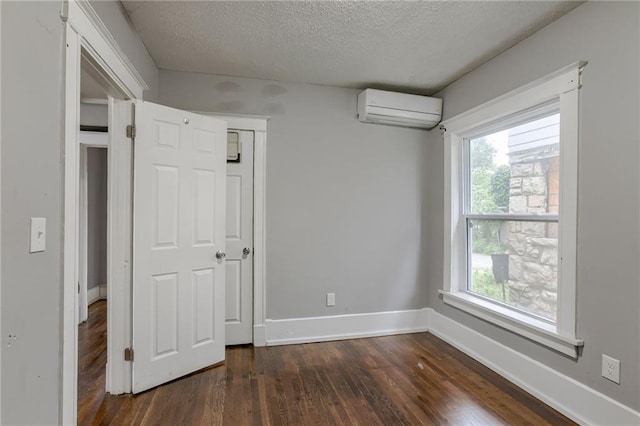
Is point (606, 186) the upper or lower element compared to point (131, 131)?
lower

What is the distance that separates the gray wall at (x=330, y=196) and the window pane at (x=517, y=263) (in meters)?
0.67

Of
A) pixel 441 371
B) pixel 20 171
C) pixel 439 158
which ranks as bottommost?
pixel 441 371

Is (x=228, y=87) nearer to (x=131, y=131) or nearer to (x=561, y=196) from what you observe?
(x=131, y=131)

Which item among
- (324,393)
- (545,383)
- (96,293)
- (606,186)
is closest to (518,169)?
(606,186)

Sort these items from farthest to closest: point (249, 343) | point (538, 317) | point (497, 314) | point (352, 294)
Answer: point (352, 294)
point (249, 343)
point (497, 314)
point (538, 317)

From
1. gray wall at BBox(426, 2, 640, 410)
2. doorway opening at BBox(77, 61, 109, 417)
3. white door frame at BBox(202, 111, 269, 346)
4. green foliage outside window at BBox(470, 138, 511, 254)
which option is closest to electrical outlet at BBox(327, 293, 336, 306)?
white door frame at BBox(202, 111, 269, 346)

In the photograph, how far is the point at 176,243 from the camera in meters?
2.45

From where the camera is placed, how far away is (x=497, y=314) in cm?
260

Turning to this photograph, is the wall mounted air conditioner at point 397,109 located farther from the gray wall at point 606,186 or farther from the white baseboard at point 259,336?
the white baseboard at point 259,336

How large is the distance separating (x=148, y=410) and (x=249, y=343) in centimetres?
111

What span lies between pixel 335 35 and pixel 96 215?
4.13 meters

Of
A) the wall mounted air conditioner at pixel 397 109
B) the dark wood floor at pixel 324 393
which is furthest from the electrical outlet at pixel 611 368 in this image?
the wall mounted air conditioner at pixel 397 109

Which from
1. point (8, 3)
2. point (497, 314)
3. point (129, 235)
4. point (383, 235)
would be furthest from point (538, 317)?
point (8, 3)

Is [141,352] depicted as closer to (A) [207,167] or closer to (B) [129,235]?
(B) [129,235]
